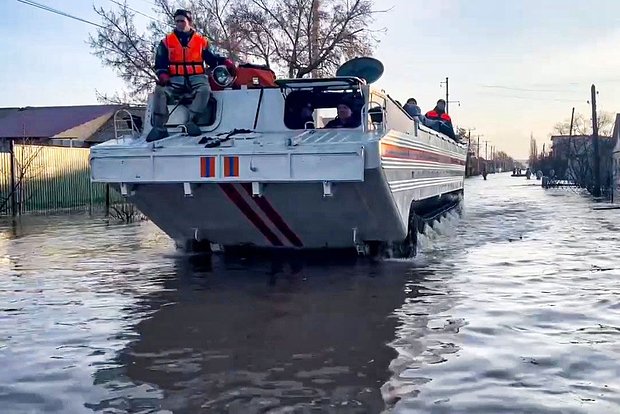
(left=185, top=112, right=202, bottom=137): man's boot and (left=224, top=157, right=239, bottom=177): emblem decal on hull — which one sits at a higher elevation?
(left=185, top=112, right=202, bottom=137): man's boot

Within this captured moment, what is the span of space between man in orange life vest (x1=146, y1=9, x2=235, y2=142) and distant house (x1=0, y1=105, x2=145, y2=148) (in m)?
30.8

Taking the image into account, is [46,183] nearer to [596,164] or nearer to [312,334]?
[312,334]

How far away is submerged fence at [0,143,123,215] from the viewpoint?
2025cm

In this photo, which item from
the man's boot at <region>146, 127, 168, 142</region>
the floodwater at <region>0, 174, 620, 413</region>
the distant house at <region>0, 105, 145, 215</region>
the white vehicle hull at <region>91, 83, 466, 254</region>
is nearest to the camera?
the floodwater at <region>0, 174, 620, 413</region>

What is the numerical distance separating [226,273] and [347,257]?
1.73m

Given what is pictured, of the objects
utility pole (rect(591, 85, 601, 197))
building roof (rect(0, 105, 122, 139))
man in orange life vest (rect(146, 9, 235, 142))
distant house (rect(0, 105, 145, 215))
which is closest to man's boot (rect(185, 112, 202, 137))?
man in orange life vest (rect(146, 9, 235, 142))

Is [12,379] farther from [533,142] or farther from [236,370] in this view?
[533,142]

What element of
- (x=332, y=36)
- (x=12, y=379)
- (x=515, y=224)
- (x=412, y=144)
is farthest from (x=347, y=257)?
(x=332, y=36)

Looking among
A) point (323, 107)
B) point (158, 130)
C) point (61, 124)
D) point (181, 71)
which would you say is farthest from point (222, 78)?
point (61, 124)

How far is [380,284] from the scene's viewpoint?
7723 millimetres

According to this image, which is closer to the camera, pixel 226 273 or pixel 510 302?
pixel 510 302

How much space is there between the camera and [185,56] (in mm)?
8680

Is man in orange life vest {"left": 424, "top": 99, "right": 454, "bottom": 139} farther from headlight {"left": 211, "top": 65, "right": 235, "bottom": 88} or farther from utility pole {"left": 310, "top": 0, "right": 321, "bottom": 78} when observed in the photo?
utility pole {"left": 310, "top": 0, "right": 321, "bottom": 78}

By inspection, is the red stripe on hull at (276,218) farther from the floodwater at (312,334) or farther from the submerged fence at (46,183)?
the submerged fence at (46,183)
